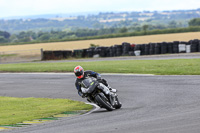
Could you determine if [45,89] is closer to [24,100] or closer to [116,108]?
[24,100]

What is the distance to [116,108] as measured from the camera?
1334 cm

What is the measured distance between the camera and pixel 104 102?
12.8m

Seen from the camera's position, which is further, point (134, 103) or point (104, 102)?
point (134, 103)

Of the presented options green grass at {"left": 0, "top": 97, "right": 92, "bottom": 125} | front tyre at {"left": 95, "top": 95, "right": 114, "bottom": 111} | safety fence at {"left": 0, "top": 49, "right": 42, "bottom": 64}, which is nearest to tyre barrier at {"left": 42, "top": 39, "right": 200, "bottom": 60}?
safety fence at {"left": 0, "top": 49, "right": 42, "bottom": 64}

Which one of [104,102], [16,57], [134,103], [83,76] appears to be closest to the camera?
[104,102]

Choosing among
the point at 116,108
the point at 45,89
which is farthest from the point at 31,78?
the point at 116,108

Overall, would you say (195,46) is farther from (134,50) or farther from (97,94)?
(97,94)

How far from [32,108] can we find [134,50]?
25.7 m

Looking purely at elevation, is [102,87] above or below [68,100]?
above

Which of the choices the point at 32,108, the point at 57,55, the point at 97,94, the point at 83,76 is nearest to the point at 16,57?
the point at 57,55

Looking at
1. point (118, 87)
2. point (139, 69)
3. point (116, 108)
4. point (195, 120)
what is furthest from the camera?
point (139, 69)

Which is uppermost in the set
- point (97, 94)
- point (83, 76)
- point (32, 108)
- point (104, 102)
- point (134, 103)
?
point (83, 76)

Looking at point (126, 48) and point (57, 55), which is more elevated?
point (126, 48)

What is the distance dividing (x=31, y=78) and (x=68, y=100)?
10.5 meters
